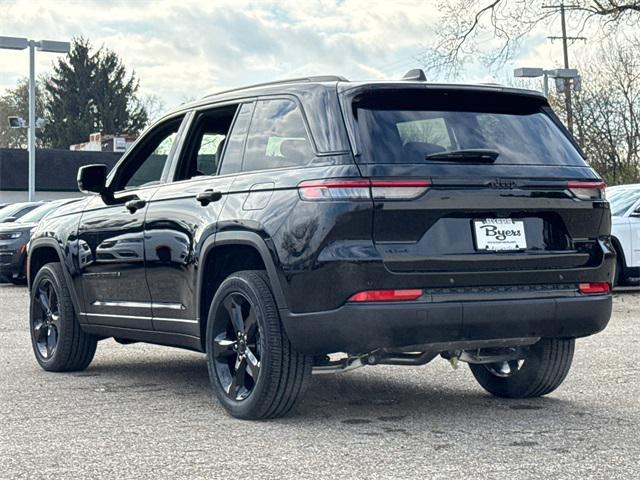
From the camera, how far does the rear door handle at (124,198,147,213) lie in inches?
299

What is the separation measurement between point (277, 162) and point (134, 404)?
70.1 inches

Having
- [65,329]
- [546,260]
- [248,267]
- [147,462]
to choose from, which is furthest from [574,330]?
[65,329]

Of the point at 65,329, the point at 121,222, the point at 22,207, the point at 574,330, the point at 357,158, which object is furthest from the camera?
the point at 22,207

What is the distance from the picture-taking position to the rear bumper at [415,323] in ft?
19.4

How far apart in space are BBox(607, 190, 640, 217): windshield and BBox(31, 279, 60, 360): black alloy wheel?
10.4 m

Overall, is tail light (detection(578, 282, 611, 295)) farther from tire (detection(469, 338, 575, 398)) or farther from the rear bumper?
tire (detection(469, 338, 575, 398))

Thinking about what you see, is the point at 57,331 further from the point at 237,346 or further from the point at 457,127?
the point at 457,127

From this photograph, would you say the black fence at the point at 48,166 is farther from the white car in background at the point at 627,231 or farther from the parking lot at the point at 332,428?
the parking lot at the point at 332,428

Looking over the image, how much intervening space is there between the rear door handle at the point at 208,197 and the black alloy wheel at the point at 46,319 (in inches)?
91.6

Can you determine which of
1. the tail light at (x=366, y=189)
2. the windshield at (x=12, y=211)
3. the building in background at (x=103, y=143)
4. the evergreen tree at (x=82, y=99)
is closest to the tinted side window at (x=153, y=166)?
the tail light at (x=366, y=189)

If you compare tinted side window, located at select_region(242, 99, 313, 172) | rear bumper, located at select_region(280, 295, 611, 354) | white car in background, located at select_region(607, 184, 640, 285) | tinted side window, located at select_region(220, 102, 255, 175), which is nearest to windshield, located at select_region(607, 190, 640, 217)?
white car in background, located at select_region(607, 184, 640, 285)

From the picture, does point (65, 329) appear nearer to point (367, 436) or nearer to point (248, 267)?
point (248, 267)

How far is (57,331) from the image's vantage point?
28.8 ft

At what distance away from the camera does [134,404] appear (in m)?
7.24
